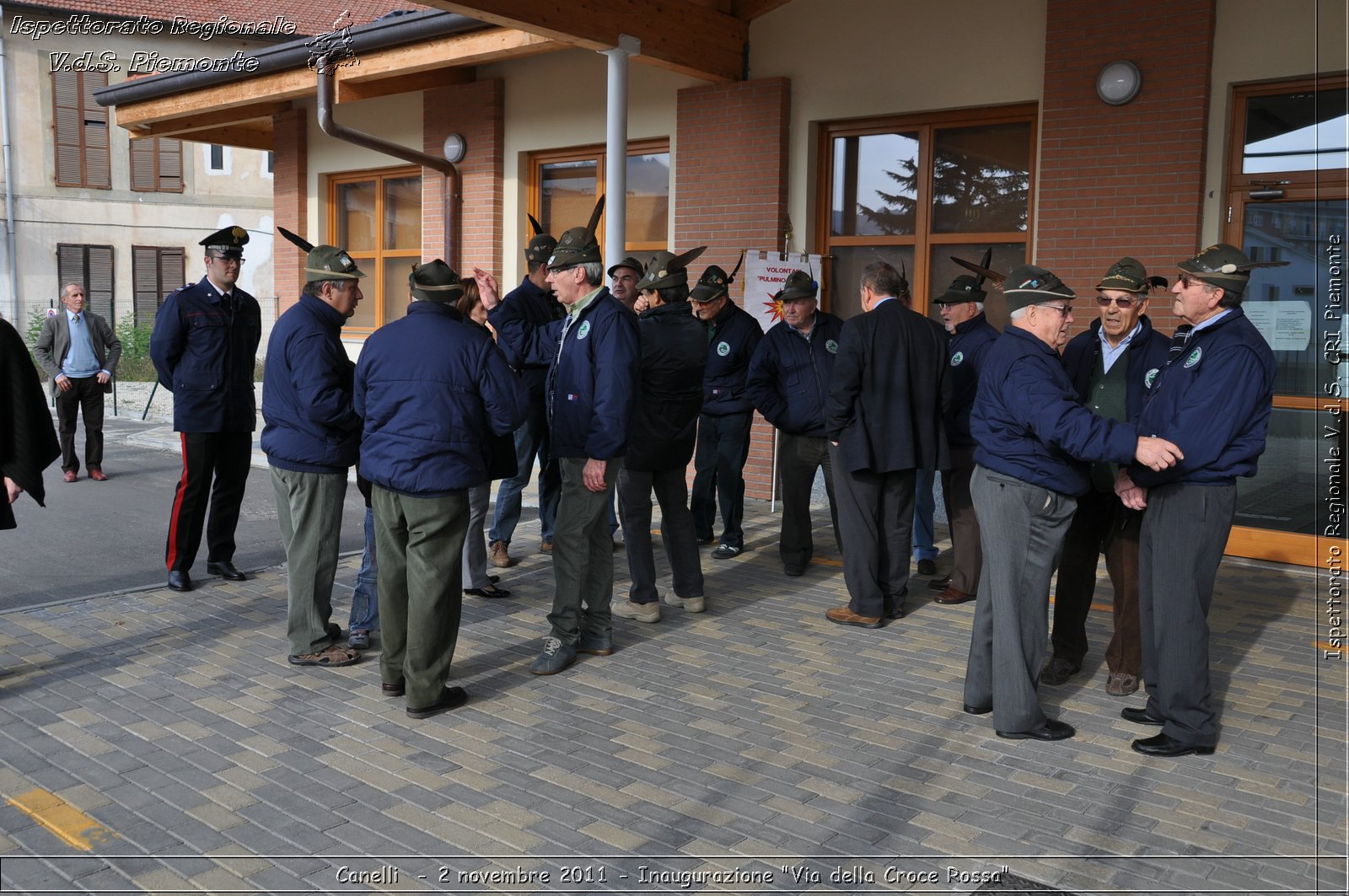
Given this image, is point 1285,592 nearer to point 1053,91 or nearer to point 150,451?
point 1053,91

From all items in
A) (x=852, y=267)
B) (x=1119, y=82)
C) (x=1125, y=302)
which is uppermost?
(x=1119, y=82)

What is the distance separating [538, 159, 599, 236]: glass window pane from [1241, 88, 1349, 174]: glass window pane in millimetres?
6327

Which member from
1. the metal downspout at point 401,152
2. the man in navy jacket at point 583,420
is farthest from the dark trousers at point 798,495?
the metal downspout at point 401,152

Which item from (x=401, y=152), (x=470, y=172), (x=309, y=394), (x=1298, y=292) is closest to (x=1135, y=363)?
(x=1298, y=292)

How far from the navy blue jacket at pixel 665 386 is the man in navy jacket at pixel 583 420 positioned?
54 centimetres

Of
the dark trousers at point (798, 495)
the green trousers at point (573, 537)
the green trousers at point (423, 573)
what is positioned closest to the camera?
the green trousers at point (423, 573)

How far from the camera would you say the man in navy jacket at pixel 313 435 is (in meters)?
5.06

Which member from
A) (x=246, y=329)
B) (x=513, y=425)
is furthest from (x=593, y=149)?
(x=513, y=425)

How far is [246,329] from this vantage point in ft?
22.8

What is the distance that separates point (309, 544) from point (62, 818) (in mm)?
1814

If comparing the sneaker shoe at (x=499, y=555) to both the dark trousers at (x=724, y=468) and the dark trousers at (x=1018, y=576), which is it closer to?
the dark trousers at (x=724, y=468)

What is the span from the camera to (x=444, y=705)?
4793 millimetres

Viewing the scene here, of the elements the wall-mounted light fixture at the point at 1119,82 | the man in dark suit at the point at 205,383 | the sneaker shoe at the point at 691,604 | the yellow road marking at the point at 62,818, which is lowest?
the yellow road marking at the point at 62,818

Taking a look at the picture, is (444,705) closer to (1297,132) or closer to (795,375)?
(795,375)
